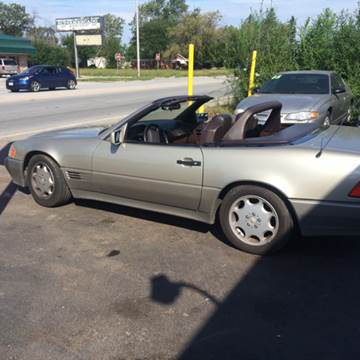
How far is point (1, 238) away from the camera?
445 centimetres

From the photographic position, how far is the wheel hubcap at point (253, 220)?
154 inches

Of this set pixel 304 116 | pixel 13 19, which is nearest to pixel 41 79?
pixel 304 116

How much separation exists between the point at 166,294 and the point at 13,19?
121892 millimetres

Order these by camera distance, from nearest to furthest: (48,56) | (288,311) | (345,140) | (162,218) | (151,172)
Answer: (288,311) < (345,140) < (151,172) < (162,218) < (48,56)

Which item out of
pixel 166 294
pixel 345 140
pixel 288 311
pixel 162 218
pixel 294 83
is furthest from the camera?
pixel 294 83

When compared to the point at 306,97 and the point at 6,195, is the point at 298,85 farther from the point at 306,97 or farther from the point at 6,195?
the point at 6,195

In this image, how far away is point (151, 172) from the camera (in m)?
4.39

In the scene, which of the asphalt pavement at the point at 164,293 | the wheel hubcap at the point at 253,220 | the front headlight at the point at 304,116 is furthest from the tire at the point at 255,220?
the front headlight at the point at 304,116

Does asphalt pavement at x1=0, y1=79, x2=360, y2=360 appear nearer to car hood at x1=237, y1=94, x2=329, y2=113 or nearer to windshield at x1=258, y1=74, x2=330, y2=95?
car hood at x1=237, y1=94, x2=329, y2=113

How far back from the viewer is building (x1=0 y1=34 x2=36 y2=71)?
56.0 metres

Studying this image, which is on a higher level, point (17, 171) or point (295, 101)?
point (295, 101)

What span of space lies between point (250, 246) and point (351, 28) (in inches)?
421

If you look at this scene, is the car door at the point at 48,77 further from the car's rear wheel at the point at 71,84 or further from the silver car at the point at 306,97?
the silver car at the point at 306,97

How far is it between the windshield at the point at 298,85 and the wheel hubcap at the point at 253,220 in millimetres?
6590
